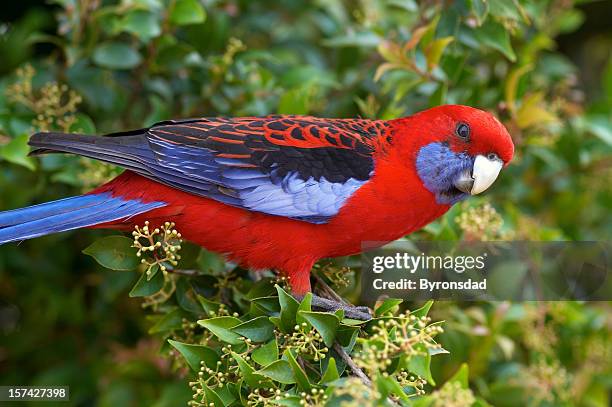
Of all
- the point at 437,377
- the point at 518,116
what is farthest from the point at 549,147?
the point at 437,377

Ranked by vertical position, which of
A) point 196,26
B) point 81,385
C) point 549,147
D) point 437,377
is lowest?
point 81,385

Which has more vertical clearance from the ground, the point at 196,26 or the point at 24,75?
the point at 196,26

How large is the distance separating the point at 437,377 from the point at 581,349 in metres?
0.87

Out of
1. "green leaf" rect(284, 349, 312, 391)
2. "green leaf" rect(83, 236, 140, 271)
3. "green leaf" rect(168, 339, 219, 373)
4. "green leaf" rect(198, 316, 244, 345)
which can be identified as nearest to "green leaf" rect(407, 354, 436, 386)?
"green leaf" rect(284, 349, 312, 391)

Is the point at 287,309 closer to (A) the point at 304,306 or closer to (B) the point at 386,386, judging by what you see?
(A) the point at 304,306

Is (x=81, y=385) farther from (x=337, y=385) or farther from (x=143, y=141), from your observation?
(x=337, y=385)

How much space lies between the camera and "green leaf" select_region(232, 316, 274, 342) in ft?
7.20

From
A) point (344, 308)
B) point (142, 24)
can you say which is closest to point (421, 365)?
point (344, 308)

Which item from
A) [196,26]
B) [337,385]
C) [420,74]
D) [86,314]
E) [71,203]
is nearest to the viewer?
[337,385]

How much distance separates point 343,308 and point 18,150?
138 centimetres

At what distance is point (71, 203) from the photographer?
8.13 feet

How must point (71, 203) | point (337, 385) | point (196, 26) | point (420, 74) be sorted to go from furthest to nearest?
point (196, 26) → point (420, 74) → point (71, 203) → point (337, 385)

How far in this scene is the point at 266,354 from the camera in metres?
2.09

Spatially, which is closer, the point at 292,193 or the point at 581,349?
the point at 292,193
